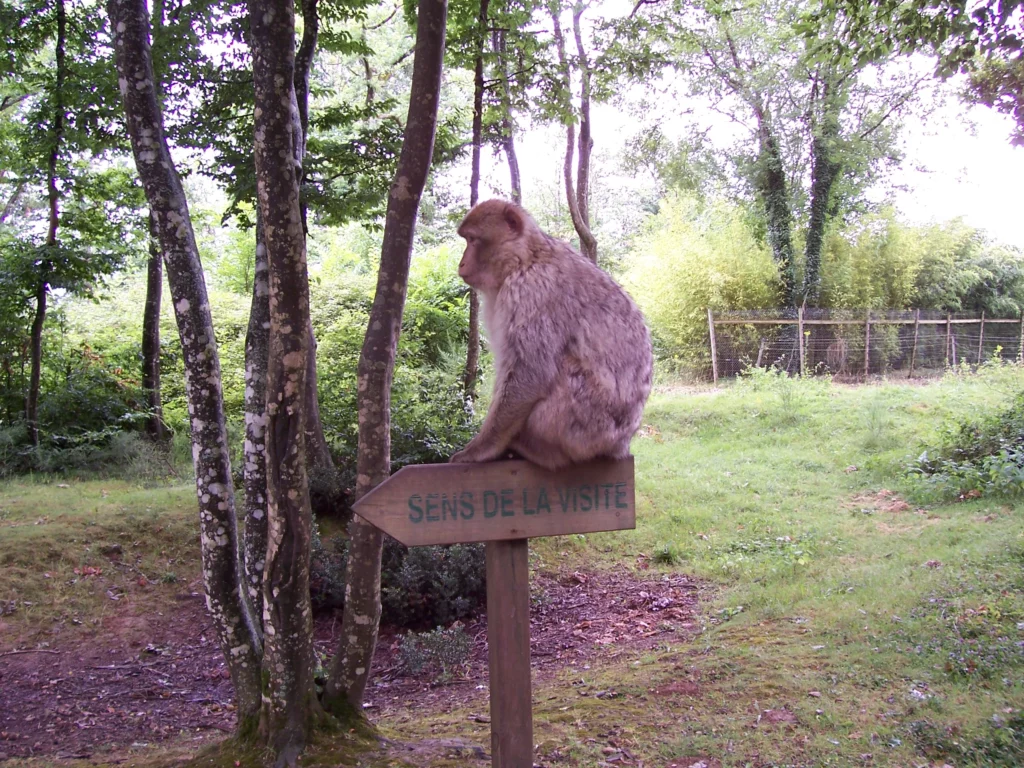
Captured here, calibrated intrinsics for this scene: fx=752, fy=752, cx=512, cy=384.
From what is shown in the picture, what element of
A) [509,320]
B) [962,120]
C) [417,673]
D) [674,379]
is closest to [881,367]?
[674,379]

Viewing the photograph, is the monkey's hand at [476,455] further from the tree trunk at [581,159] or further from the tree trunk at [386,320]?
the tree trunk at [581,159]

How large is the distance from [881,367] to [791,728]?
703 inches

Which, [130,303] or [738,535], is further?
[130,303]

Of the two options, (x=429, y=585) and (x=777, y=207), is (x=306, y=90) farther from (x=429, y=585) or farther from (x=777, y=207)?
(x=777, y=207)

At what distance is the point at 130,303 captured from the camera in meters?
16.2

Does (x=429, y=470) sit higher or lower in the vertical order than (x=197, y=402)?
lower

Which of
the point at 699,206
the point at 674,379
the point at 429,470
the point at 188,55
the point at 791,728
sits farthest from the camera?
the point at 699,206

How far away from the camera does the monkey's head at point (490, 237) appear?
10.3 feet

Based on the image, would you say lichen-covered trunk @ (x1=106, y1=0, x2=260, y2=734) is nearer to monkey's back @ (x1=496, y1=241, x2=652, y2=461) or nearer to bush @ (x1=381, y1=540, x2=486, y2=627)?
monkey's back @ (x1=496, y1=241, x2=652, y2=461)

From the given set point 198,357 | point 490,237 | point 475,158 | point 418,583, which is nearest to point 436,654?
point 418,583

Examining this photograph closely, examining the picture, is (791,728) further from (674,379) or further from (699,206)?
(699,206)

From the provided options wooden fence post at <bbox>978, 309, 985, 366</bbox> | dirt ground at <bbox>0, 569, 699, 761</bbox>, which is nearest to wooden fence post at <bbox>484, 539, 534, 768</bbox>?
dirt ground at <bbox>0, 569, 699, 761</bbox>

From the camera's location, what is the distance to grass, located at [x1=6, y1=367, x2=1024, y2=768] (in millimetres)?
3672

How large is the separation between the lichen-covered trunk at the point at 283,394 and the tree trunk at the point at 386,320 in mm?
246
